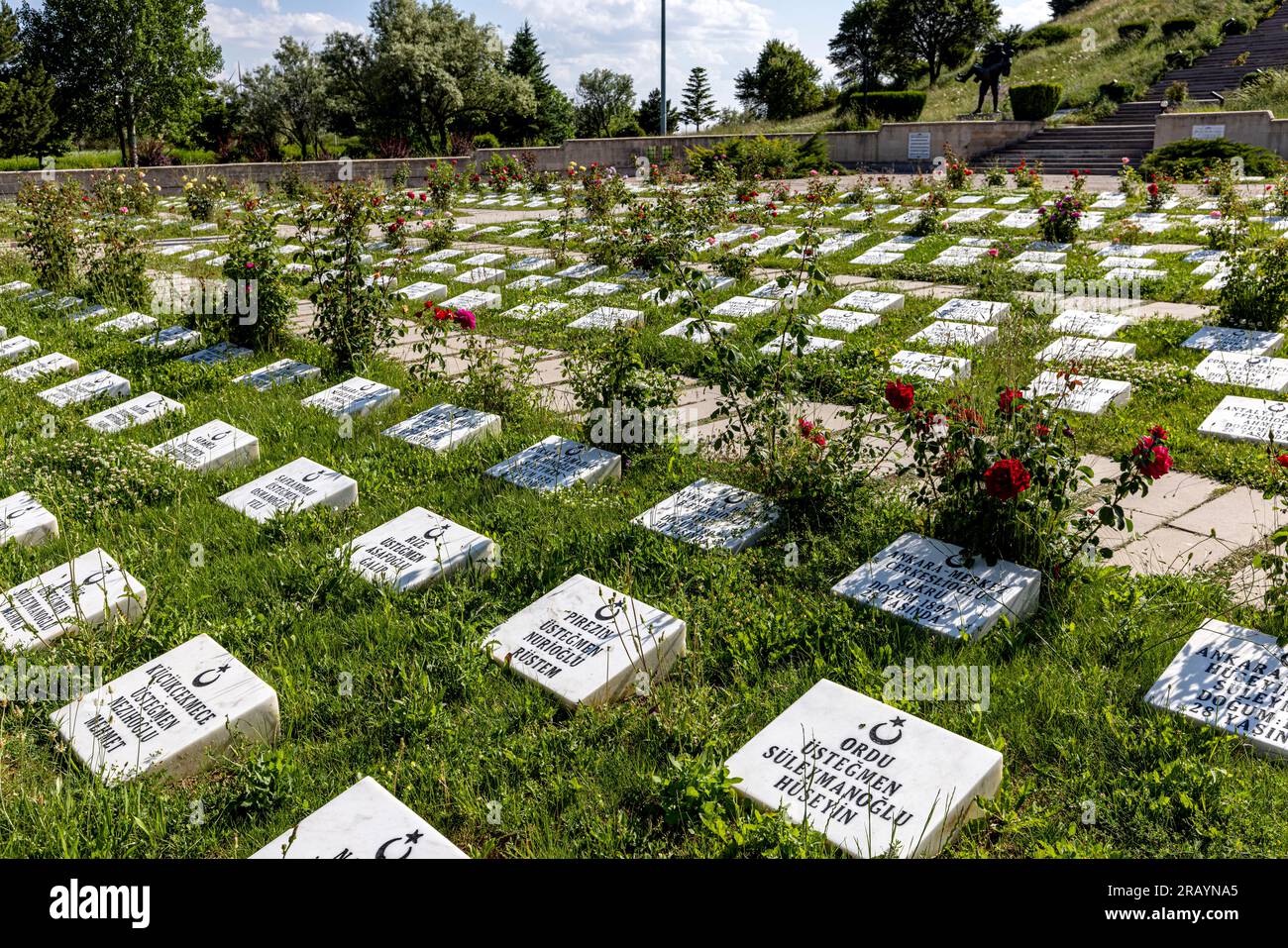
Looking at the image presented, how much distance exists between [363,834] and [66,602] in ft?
7.09

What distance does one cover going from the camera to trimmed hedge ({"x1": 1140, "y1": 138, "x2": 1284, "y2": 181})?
48.1ft

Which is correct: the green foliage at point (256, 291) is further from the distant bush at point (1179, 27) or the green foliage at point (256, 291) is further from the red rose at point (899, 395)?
the distant bush at point (1179, 27)

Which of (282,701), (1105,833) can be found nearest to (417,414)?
(282,701)

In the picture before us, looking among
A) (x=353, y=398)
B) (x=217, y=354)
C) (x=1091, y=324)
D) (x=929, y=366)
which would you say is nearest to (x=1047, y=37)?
(x=1091, y=324)

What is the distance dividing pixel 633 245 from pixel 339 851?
26.9ft

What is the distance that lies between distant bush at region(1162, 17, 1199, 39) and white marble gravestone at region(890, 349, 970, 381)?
34.0 meters

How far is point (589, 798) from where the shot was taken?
9.29 ft

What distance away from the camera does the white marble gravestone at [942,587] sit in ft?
11.4

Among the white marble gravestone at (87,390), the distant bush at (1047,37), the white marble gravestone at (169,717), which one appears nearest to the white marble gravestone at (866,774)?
the white marble gravestone at (169,717)

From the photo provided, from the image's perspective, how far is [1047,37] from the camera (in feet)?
128

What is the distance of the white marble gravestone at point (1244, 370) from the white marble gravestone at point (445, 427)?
4.58m

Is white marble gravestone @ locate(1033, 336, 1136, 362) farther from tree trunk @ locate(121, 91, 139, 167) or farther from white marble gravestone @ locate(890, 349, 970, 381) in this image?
tree trunk @ locate(121, 91, 139, 167)

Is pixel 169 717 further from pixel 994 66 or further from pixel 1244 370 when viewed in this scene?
pixel 994 66
